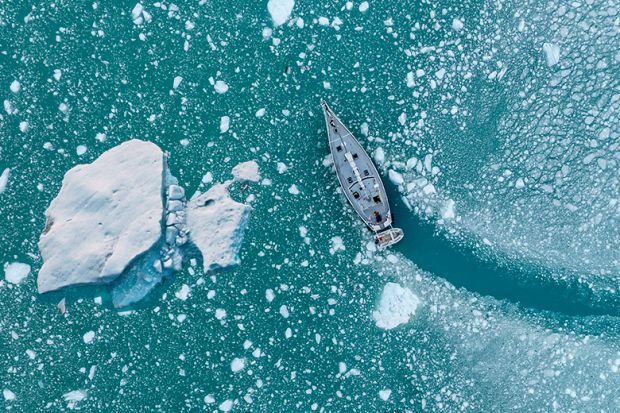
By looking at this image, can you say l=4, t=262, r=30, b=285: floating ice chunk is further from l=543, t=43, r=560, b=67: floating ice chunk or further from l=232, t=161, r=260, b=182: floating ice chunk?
l=543, t=43, r=560, b=67: floating ice chunk

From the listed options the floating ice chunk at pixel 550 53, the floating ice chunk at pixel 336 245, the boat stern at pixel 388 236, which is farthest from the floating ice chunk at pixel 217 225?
the floating ice chunk at pixel 550 53

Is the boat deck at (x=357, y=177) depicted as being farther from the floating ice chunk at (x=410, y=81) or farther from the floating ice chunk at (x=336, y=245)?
the floating ice chunk at (x=410, y=81)

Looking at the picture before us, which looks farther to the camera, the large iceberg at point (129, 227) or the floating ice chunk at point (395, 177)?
the floating ice chunk at point (395, 177)

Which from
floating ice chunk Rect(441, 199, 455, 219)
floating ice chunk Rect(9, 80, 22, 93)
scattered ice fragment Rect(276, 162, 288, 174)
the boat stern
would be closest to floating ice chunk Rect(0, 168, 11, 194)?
floating ice chunk Rect(9, 80, 22, 93)

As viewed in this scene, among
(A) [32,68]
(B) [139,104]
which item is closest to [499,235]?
(B) [139,104]

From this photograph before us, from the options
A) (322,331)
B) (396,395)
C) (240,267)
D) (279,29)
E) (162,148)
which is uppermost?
(279,29)

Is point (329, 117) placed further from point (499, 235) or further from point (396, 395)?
point (396, 395)
